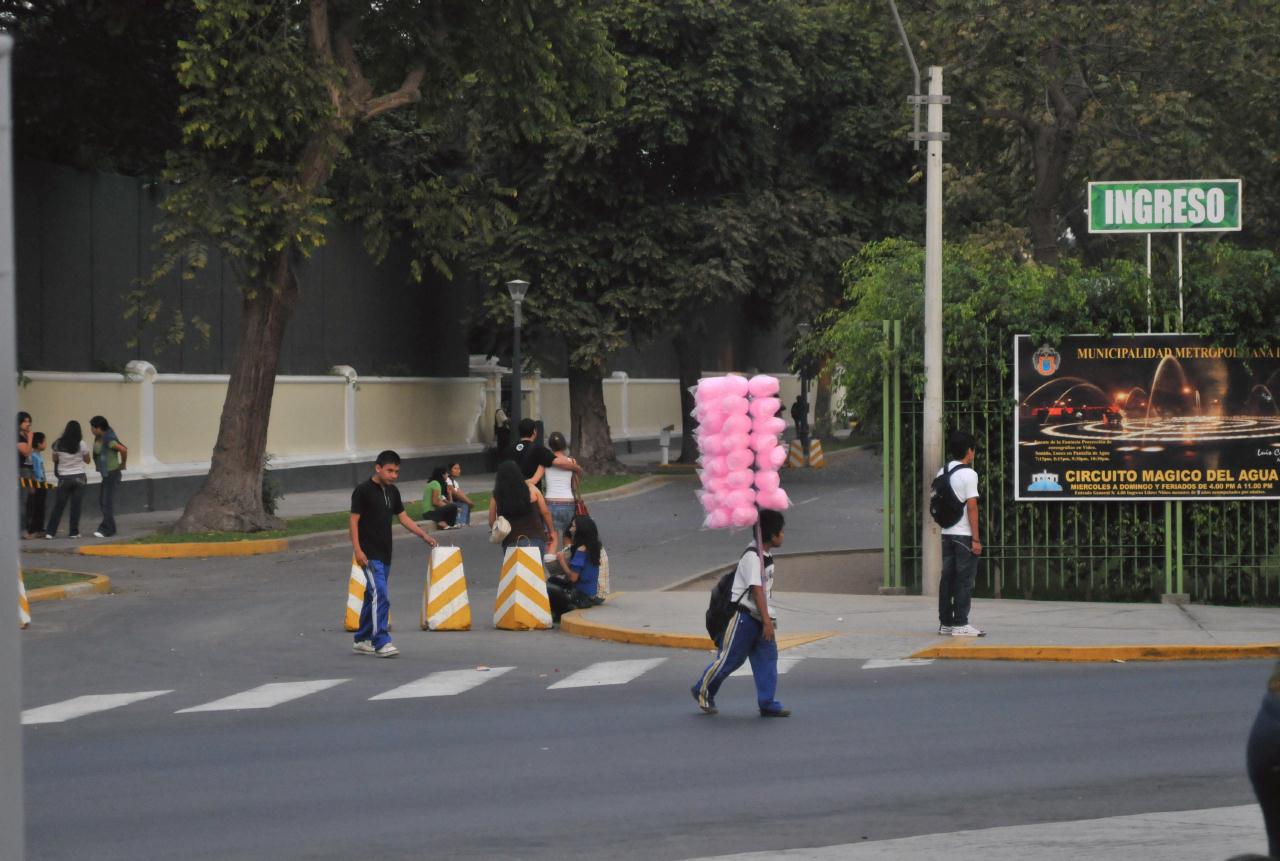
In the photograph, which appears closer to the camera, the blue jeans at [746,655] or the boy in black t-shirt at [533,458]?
the blue jeans at [746,655]

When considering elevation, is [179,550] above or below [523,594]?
below

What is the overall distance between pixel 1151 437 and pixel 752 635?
350 inches

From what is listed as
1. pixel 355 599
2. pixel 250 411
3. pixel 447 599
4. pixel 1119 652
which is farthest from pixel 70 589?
pixel 1119 652

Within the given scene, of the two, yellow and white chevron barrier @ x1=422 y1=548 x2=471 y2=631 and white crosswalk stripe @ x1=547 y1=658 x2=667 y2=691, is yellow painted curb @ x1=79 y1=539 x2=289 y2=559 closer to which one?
yellow and white chevron barrier @ x1=422 y1=548 x2=471 y2=631

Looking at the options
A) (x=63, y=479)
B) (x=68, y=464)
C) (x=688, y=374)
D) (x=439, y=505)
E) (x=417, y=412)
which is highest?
(x=688, y=374)

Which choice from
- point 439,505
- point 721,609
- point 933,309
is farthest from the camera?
point 439,505

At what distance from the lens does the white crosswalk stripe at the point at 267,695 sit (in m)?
12.6

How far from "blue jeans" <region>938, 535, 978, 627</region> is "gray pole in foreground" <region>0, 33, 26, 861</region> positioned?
12.1 metres

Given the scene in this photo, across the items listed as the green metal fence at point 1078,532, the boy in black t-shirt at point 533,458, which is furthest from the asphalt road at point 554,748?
the green metal fence at point 1078,532

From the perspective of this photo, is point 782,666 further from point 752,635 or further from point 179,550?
point 179,550

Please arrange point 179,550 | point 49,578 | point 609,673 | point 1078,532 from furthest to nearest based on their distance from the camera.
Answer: point 179,550 → point 49,578 → point 1078,532 → point 609,673

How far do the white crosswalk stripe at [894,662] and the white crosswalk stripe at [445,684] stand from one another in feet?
10.00

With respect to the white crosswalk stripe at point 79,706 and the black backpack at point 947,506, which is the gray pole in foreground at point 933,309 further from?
the white crosswalk stripe at point 79,706

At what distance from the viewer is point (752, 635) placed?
11.8 meters
